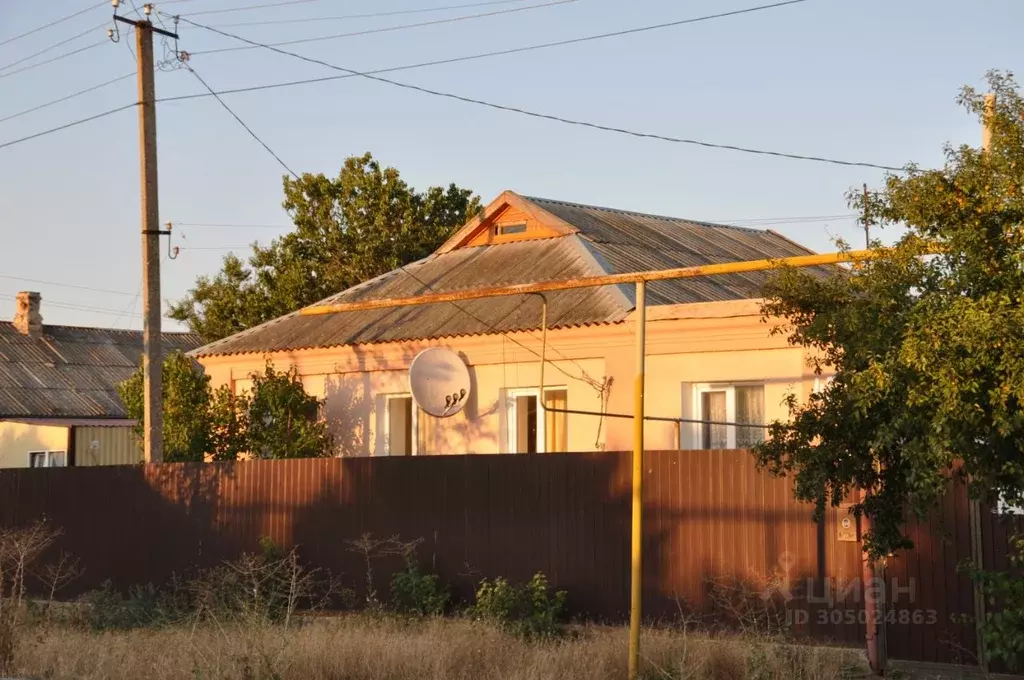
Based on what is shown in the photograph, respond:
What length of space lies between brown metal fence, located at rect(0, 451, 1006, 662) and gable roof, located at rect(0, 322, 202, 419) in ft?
53.7

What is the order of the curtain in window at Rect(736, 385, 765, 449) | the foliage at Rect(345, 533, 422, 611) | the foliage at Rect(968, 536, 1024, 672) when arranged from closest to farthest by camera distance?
the foliage at Rect(968, 536, 1024, 672)
the foliage at Rect(345, 533, 422, 611)
the curtain in window at Rect(736, 385, 765, 449)

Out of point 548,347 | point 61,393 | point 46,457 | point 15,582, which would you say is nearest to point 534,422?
point 548,347

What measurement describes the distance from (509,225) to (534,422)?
495cm

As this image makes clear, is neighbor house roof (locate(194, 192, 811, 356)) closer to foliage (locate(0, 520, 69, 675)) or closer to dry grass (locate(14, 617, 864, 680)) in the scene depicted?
foliage (locate(0, 520, 69, 675))

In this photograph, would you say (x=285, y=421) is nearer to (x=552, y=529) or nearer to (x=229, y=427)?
(x=229, y=427)

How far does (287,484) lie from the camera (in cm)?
1658

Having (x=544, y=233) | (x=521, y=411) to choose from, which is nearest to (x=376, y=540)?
(x=521, y=411)

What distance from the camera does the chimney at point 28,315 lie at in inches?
1501

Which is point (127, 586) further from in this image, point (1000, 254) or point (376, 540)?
point (1000, 254)

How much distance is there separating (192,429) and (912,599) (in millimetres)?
13117

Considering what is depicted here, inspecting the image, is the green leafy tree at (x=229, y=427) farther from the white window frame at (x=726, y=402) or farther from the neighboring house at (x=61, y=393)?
the neighboring house at (x=61, y=393)

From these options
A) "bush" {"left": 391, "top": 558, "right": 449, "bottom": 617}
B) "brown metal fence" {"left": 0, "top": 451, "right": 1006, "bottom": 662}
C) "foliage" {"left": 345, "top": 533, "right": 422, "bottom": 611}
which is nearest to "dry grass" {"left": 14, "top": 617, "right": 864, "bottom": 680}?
"brown metal fence" {"left": 0, "top": 451, "right": 1006, "bottom": 662}

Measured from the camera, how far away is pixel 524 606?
44.5 feet

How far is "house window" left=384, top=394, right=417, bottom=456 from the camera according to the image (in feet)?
67.9
